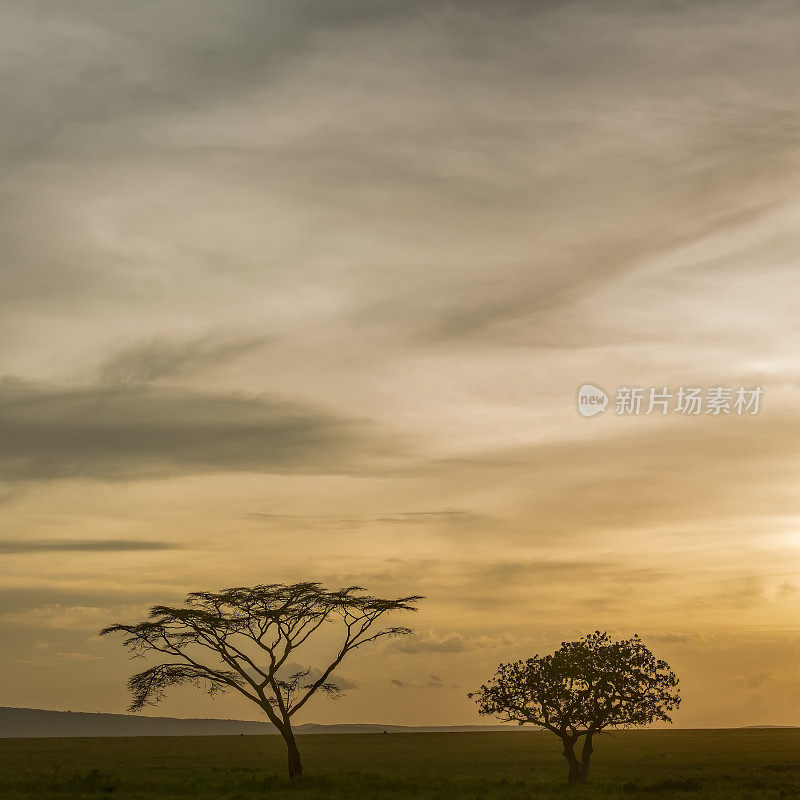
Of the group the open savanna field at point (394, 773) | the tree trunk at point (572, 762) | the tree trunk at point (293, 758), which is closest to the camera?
the open savanna field at point (394, 773)

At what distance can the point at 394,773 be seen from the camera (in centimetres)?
7819

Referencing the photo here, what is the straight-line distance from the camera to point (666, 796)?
2101 inches

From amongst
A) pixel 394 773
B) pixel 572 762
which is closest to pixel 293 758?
pixel 394 773

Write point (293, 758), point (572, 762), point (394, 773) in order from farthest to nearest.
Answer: point (394, 773)
point (293, 758)
point (572, 762)

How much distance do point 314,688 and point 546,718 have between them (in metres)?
15.6

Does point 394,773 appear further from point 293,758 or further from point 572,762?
point 572,762

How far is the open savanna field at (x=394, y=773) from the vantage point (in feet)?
182

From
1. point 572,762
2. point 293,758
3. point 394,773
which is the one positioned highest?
point 293,758

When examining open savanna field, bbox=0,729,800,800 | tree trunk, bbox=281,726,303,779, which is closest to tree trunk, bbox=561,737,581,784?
open savanna field, bbox=0,729,800,800

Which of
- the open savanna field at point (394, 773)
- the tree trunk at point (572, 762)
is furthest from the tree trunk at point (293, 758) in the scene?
the tree trunk at point (572, 762)

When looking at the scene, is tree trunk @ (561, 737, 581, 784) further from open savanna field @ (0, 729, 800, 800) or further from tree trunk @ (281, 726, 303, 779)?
tree trunk @ (281, 726, 303, 779)

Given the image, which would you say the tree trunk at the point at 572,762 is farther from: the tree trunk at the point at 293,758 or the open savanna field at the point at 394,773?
the tree trunk at the point at 293,758

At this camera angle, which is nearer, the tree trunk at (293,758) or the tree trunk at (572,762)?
the tree trunk at (572,762)

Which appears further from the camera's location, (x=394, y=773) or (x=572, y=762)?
(x=394, y=773)
